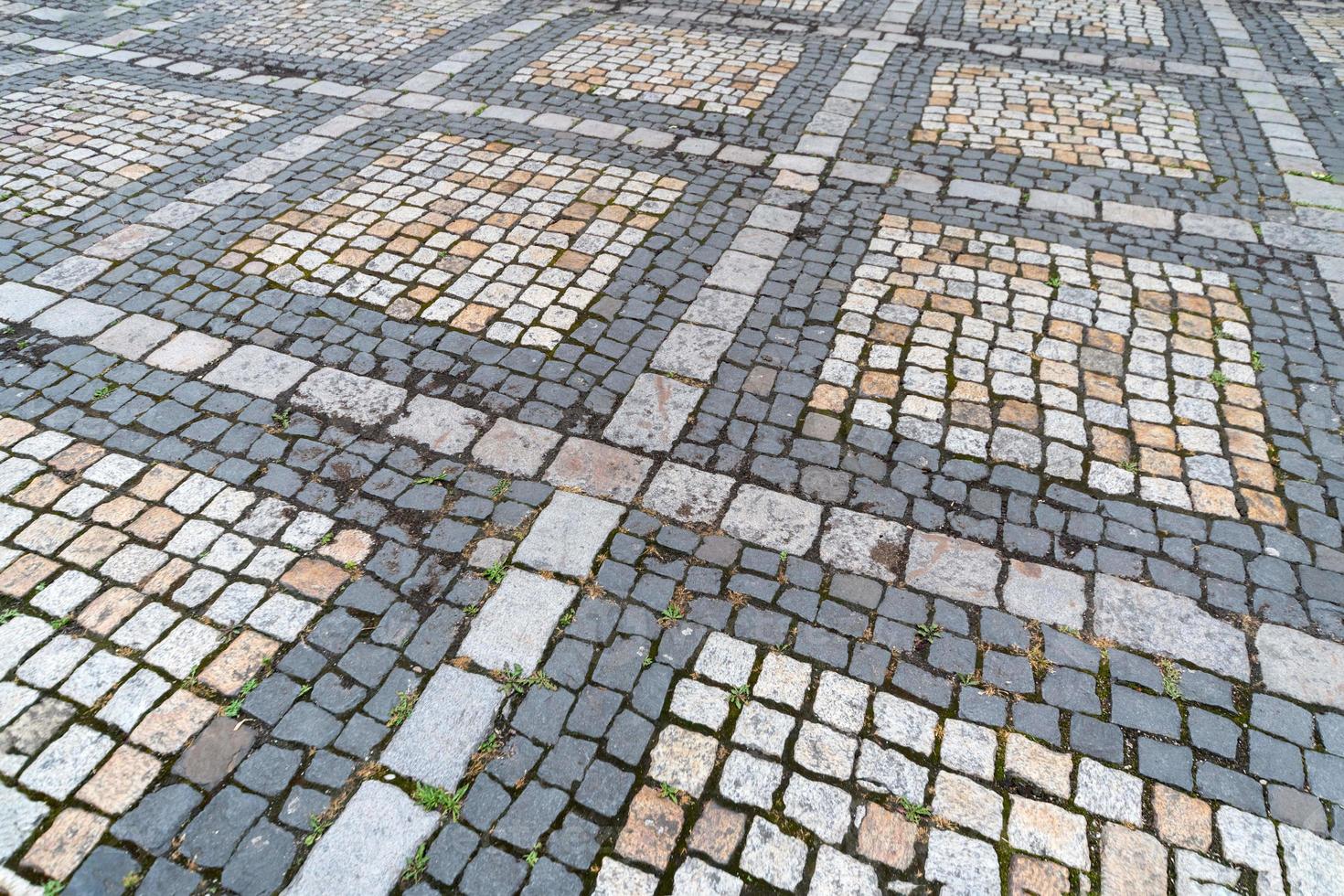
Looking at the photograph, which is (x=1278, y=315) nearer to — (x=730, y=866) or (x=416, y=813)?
(x=730, y=866)

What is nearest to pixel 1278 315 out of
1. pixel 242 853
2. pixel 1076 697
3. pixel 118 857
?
pixel 1076 697

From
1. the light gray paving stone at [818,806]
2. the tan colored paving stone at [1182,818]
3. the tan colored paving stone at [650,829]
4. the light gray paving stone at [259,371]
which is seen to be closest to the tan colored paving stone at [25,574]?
the light gray paving stone at [259,371]

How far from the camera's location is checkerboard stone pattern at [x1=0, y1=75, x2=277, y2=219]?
22.3 feet

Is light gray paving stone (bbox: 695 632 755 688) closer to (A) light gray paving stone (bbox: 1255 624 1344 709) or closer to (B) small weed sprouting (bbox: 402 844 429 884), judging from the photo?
(B) small weed sprouting (bbox: 402 844 429 884)

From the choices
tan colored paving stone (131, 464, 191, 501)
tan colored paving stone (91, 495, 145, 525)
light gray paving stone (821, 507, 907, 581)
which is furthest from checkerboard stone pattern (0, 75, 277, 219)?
light gray paving stone (821, 507, 907, 581)

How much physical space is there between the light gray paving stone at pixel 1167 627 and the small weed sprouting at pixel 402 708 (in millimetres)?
3061

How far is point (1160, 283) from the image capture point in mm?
5844

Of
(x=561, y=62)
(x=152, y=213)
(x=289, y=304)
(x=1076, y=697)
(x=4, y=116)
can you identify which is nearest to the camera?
(x=1076, y=697)

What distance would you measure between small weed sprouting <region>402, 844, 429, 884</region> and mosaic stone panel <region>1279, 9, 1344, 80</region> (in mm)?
11855

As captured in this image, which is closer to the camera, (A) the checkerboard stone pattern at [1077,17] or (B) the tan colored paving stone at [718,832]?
(B) the tan colored paving stone at [718,832]

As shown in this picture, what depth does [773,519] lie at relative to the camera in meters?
4.15

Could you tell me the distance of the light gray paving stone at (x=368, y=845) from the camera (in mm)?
2814

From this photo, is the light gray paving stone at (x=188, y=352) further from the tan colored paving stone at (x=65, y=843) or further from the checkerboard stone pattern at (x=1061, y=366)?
the checkerboard stone pattern at (x=1061, y=366)

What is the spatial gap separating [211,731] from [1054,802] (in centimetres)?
334
